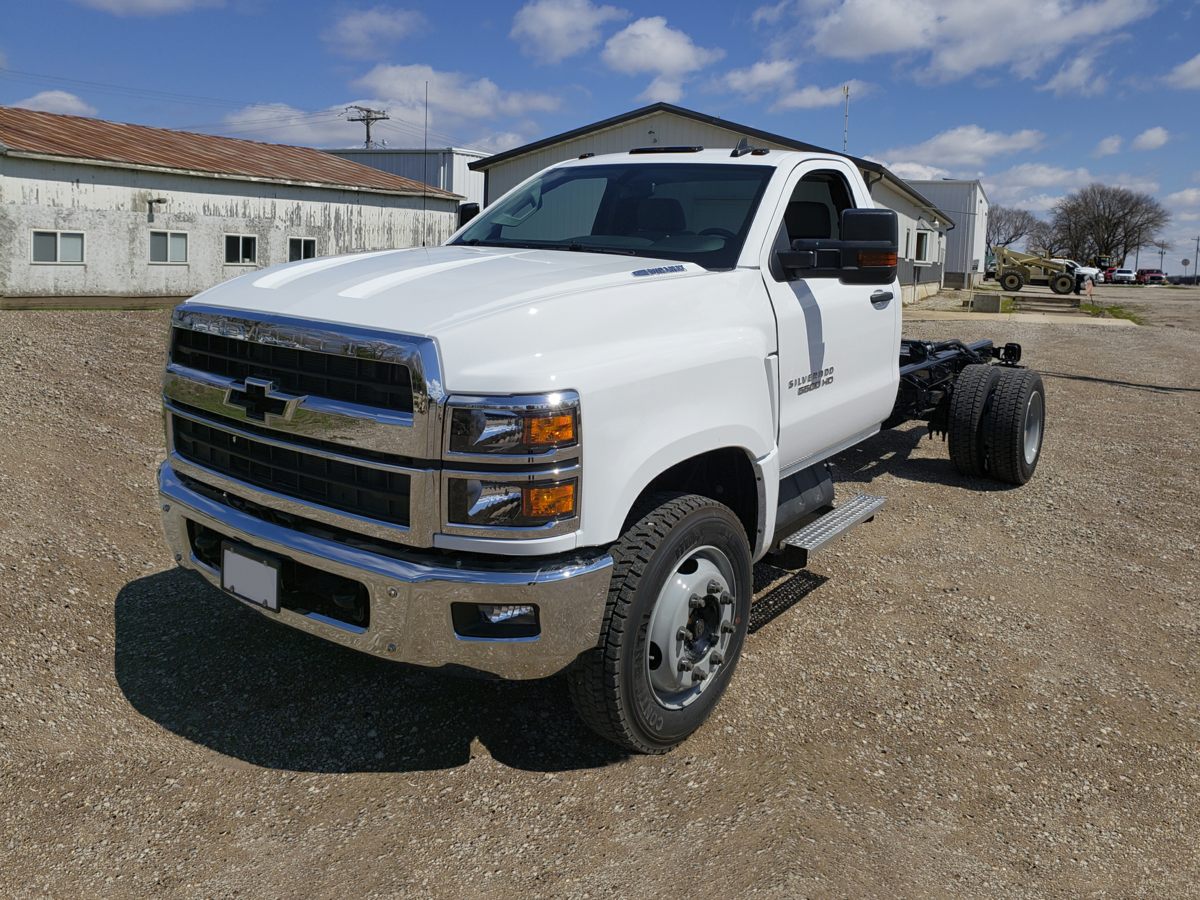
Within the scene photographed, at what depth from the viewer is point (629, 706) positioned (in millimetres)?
3045

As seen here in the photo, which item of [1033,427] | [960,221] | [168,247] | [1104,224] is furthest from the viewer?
[1104,224]

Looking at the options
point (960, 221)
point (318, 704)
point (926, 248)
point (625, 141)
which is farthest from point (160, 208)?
point (960, 221)

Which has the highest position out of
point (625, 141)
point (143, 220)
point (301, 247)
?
point (625, 141)

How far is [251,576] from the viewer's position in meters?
3.08

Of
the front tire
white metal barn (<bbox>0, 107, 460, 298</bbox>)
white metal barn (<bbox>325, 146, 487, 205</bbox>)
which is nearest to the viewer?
the front tire

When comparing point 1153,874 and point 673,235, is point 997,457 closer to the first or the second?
point 673,235

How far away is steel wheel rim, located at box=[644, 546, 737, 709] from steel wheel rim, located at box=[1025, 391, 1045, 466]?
4.55m

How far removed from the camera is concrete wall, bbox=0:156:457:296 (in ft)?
58.2

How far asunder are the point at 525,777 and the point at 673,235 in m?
2.23

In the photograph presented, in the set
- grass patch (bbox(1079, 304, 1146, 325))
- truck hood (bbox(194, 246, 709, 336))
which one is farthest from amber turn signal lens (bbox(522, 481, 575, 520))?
grass patch (bbox(1079, 304, 1146, 325))

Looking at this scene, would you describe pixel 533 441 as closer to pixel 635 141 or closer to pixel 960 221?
pixel 635 141

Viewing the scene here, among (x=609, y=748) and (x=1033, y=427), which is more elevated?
(x=1033, y=427)

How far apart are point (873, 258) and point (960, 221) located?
51526 millimetres

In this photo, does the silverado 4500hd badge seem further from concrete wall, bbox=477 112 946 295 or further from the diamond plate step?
concrete wall, bbox=477 112 946 295
